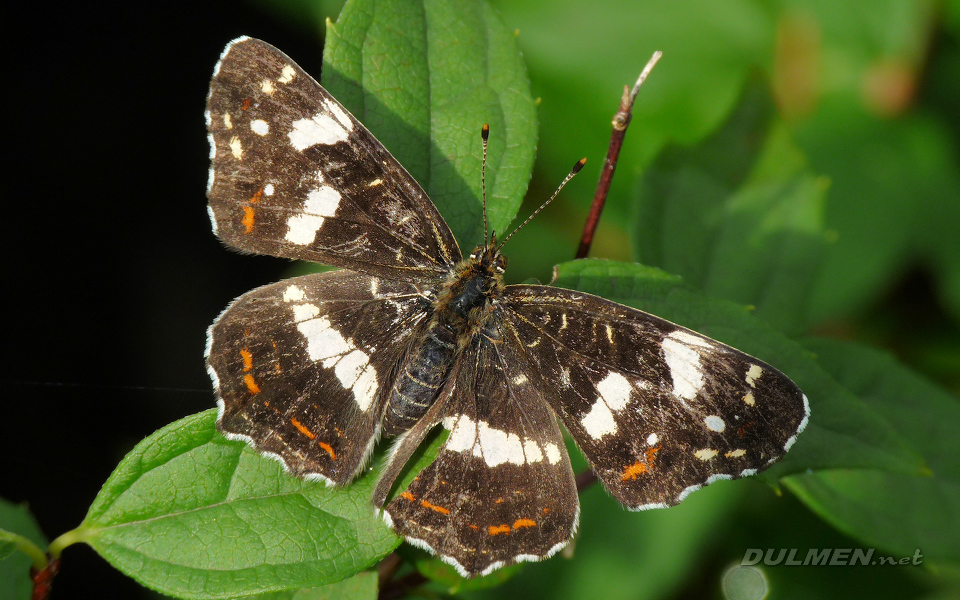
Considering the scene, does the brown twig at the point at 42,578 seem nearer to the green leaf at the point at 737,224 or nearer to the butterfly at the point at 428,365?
the butterfly at the point at 428,365

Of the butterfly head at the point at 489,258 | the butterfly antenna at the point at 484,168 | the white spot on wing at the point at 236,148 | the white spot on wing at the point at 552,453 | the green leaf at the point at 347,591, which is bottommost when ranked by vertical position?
the green leaf at the point at 347,591

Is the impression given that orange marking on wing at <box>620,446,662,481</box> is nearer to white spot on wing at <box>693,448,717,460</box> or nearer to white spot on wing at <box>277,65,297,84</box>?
white spot on wing at <box>693,448,717,460</box>

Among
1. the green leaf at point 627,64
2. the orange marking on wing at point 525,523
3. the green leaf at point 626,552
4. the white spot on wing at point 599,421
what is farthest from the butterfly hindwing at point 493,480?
the green leaf at point 627,64

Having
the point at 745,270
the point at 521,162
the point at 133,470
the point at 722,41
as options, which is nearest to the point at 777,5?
the point at 722,41

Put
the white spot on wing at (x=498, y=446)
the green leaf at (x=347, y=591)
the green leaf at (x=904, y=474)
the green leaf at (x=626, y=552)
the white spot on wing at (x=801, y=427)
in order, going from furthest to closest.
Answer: the green leaf at (x=626, y=552), the green leaf at (x=904, y=474), the white spot on wing at (x=498, y=446), the green leaf at (x=347, y=591), the white spot on wing at (x=801, y=427)

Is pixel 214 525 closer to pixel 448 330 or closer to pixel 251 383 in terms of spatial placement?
pixel 251 383
